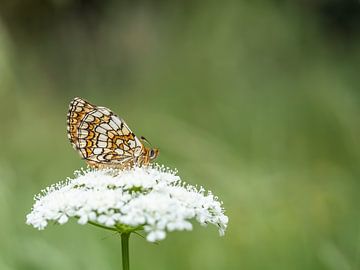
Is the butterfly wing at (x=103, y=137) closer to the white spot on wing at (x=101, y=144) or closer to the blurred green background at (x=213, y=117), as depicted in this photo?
the white spot on wing at (x=101, y=144)

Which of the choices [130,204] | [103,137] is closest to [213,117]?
[103,137]

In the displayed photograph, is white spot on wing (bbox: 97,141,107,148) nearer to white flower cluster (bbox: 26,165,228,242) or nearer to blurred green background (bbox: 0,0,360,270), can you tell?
white flower cluster (bbox: 26,165,228,242)

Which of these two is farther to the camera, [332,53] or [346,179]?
[332,53]

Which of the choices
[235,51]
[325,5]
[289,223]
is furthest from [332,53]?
[289,223]

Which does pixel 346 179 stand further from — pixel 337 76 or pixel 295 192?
pixel 337 76

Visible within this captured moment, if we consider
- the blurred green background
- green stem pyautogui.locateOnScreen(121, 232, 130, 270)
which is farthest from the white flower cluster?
the blurred green background

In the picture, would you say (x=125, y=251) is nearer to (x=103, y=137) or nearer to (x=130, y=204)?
(x=130, y=204)
